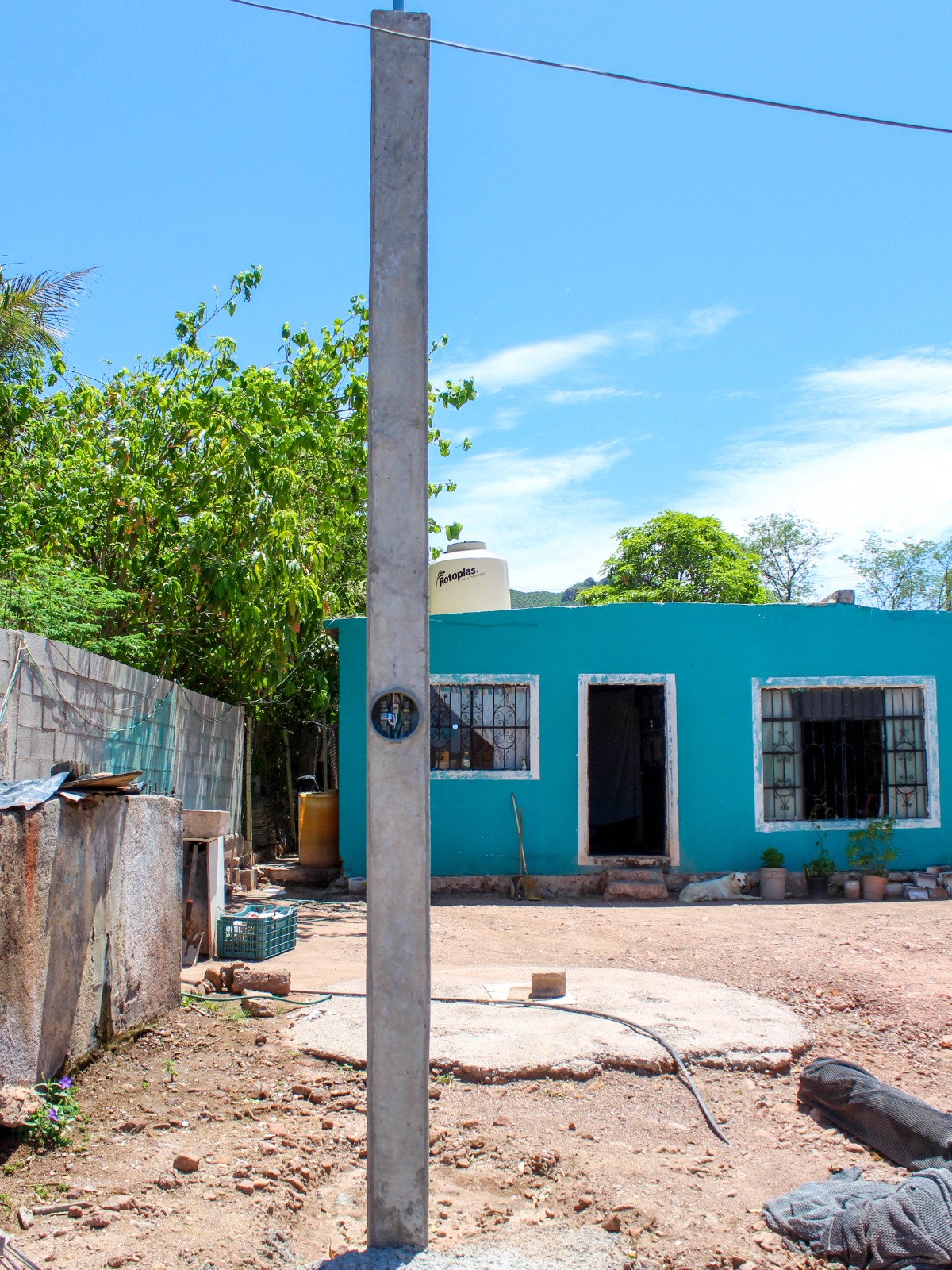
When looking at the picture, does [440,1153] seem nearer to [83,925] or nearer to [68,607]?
[83,925]

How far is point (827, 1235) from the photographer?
3.20 metres

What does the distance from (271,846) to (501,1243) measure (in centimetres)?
1152

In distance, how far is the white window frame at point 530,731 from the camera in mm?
11070

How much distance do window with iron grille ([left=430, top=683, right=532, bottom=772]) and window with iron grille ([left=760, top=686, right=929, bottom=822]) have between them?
2651 millimetres

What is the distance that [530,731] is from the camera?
11211mm

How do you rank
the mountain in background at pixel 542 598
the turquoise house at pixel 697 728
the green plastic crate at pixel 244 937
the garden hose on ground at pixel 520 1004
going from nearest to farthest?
the garden hose on ground at pixel 520 1004 → the green plastic crate at pixel 244 937 → the turquoise house at pixel 697 728 → the mountain in background at pixel 542 598

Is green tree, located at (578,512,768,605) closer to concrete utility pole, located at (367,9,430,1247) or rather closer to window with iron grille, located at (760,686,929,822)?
window with iron grille, located at (760,686,929,822)

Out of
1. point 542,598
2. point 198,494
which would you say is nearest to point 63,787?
point 198,494

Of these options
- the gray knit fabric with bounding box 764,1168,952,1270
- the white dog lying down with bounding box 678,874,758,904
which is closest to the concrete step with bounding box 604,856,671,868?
the white dog lying down with bounding box 678,874,758,904

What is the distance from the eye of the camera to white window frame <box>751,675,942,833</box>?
11359 mm

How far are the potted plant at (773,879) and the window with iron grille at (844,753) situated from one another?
51 cm

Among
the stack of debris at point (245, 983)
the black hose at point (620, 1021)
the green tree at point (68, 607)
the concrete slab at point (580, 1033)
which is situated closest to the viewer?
the black hose at point (620, 1021)

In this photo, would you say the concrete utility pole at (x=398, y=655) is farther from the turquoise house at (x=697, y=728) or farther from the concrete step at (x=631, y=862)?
the concrete step at (x=631, y=862)

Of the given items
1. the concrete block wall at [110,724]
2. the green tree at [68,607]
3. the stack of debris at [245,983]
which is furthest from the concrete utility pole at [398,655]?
the green tree at [68,607]
